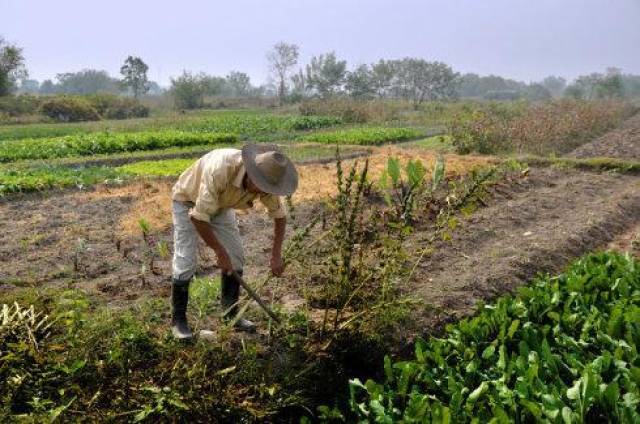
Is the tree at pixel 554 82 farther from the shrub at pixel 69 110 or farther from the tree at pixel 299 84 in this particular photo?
the shrub at pixel 69 110

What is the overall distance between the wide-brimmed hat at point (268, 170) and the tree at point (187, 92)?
45.1m

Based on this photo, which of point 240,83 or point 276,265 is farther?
point 240,83

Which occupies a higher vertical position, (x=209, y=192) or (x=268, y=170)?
(x=268, y=170)

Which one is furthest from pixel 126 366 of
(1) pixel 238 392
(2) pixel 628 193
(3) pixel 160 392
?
(2) pixel 628 193

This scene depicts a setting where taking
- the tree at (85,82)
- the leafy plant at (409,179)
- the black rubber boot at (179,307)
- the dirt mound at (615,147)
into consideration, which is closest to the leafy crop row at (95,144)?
the dirt mound at (615,147)

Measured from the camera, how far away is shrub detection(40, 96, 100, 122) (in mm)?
35500

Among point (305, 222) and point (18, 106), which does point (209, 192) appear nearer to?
point (305, 222)

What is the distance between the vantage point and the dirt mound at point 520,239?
5.50m

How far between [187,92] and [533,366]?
153 feet

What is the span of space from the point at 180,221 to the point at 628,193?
30.1 feet

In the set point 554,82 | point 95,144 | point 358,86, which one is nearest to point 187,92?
point 358,86

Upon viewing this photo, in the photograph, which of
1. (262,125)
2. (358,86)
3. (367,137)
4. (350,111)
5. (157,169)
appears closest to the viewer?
(157,169)

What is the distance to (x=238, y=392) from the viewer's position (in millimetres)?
3707

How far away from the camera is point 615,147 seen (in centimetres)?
1786
